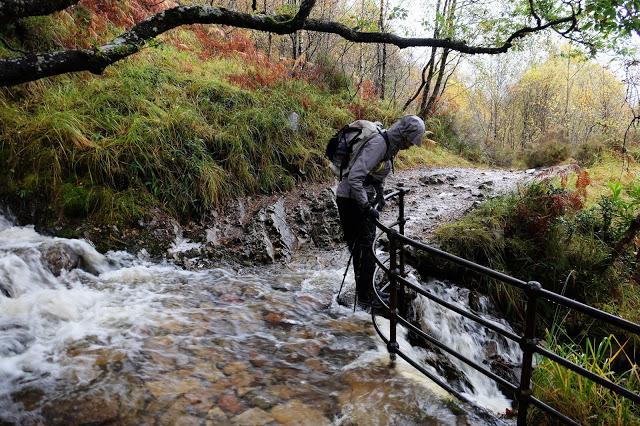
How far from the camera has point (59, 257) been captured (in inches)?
217

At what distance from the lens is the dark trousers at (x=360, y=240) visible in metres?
4.91

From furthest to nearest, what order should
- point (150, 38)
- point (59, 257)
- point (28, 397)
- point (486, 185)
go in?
point (486, 185), point (59, 257), point (150, 38), point (28, 397)

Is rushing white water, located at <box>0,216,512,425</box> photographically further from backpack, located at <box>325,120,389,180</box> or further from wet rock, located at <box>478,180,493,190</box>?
wet rock, located at <box>478,180,493,190</box>

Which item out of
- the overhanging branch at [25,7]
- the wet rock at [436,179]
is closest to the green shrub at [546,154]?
the wet rock at [436,179]

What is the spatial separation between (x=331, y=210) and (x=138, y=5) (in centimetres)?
837

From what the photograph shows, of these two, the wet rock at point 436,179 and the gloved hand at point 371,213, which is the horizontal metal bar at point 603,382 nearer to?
the gloved hand at point 371,213

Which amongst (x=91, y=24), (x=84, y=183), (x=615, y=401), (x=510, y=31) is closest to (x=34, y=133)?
(x=84, y=183)

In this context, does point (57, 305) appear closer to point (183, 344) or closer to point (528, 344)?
point (183, 344)

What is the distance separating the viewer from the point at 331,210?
855cm

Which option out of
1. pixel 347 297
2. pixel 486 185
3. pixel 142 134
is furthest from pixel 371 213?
pixel 486 185

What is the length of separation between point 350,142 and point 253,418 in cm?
288

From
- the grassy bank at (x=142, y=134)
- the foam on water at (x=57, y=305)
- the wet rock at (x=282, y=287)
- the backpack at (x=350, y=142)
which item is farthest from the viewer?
the grassy bank at (x=142, y=134)

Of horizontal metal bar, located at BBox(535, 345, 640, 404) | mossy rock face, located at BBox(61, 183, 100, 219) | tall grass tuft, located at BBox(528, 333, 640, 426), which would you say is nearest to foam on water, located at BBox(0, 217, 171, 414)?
mossy rock face, located at BBox(61, 183, 100, 219)

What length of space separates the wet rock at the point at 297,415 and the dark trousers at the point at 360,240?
1.91 meters
